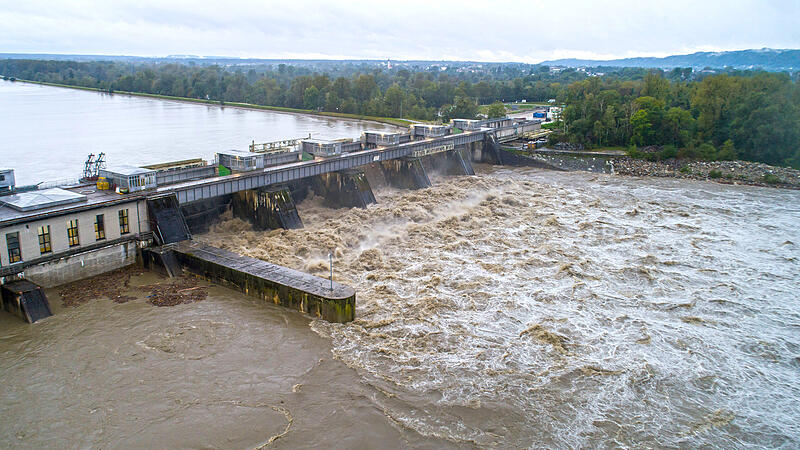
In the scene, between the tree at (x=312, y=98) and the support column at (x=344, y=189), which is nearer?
the support column at (x=344, y=189)

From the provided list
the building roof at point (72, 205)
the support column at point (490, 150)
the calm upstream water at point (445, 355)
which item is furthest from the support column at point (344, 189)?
the support column at point (490, 150)

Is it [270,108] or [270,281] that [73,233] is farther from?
[270,108]

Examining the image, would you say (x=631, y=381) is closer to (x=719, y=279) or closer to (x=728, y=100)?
(x=719, y=279)

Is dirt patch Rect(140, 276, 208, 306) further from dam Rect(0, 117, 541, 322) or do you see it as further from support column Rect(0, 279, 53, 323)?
support column Rect(0, 279, 53, 323)

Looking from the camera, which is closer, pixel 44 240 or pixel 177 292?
pixel 44 240

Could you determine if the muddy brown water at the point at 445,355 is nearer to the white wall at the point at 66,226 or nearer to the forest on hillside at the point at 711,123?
the white wall at the point at 66,226

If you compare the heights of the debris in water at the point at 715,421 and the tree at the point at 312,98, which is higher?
the tree at the point at 312,98

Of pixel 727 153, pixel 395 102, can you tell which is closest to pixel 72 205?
pixel 727 153
